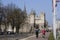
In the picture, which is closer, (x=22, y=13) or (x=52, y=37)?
(x=52, y=37)

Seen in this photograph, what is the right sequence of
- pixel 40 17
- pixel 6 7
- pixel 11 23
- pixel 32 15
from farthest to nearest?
1. pixel 40 17
2. pixel 32 15
3. pixel 11 23
4. pixel 6 7

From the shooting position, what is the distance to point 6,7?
274ft

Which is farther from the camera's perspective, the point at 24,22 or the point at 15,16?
the point at 24,22

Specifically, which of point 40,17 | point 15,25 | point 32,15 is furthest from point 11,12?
point 40,17

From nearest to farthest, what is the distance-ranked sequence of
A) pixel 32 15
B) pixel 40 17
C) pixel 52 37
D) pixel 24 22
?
pixel 52 37, pixel 24 22, pixel 32 15, pixel 40 17

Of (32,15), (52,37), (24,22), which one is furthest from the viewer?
(32,15)

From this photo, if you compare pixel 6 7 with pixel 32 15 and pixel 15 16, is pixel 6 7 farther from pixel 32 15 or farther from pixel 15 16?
pixel 32 15

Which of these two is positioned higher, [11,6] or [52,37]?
[11,6]

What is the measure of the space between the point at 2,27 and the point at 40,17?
56.2 meters

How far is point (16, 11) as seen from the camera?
286 feet

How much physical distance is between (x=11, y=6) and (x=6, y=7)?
3.53m

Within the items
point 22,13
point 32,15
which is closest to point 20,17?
point 22,13

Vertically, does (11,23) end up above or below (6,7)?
below

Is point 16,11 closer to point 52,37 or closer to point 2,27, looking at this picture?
point 2,27
